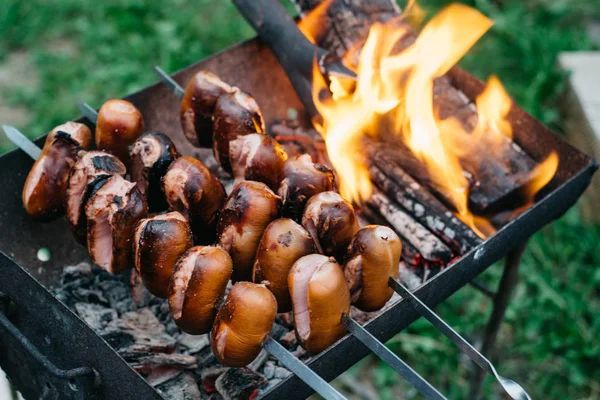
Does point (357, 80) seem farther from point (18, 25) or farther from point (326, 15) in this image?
point (18, 25)

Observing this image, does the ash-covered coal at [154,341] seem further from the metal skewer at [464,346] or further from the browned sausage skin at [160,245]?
the metal skewer at [464,346]

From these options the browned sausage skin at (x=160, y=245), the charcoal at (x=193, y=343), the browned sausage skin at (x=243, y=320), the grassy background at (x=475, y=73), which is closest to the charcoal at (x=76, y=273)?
the charcoal at (x=193, y=343)

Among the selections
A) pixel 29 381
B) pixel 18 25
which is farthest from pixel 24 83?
pixel 29 381

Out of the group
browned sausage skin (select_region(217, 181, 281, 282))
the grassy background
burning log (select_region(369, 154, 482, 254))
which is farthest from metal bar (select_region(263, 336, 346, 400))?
the grassy background

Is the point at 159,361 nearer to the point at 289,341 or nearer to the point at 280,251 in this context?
the point at 289,341

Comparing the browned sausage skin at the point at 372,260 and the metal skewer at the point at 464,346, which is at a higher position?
the browned sausage skin at the point at 372,260

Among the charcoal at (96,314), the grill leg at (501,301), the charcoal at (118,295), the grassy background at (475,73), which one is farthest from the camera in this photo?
the grassy background at (475,73)

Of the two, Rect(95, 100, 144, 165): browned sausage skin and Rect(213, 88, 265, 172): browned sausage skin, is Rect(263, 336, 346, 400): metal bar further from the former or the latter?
Rect(95, 100, 144, 165): browned sausage skin
